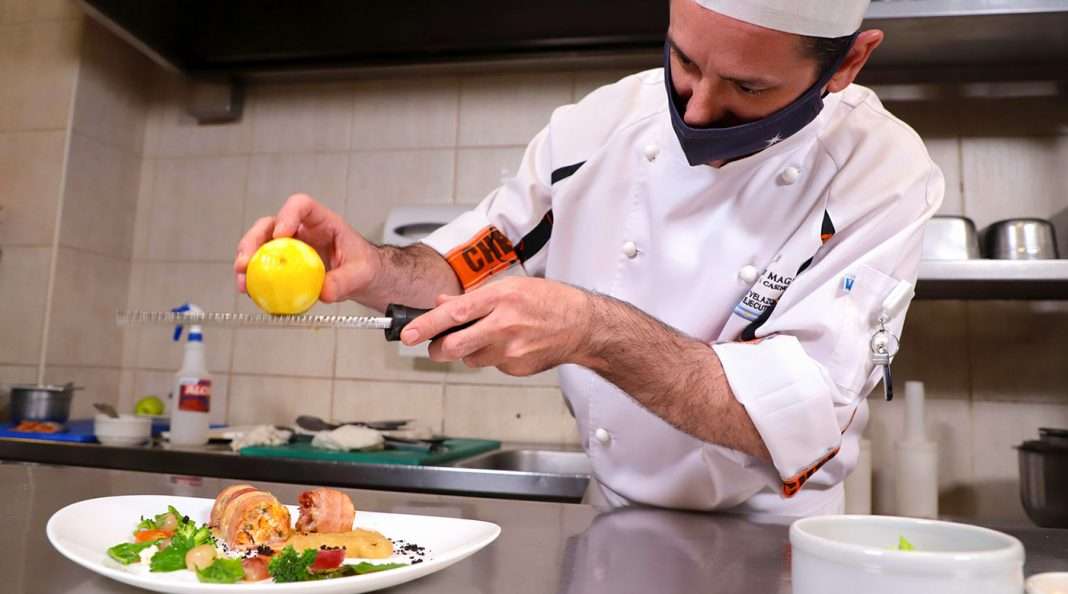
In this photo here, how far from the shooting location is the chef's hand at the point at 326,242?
1.07 meters

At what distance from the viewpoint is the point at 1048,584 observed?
0.59m

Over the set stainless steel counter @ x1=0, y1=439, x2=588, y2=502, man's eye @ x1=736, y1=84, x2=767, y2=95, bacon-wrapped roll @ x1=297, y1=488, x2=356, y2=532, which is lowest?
stainless steel counter @ x1=0, y1=439, x2=588, y2=502

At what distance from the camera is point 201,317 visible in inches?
30.8

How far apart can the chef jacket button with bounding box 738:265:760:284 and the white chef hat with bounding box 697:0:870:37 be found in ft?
1.11

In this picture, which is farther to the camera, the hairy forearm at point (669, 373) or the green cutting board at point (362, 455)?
the green cutting board at point (362, 455)

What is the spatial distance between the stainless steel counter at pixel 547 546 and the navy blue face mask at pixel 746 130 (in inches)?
19.7

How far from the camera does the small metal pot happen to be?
2.18 metres

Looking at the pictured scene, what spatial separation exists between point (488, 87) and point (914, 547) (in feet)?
7.22

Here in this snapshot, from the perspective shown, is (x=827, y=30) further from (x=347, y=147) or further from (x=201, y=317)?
(x=347, y=147)

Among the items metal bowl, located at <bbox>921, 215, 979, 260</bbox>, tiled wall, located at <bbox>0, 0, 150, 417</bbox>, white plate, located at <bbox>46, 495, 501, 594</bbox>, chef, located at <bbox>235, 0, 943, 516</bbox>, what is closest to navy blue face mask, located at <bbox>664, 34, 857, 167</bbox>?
chef, located at <bbox>235, 0, 943, 516</bbox>

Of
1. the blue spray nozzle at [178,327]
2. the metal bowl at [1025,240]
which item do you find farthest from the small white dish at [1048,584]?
the blue spray nozzle at [178,327]

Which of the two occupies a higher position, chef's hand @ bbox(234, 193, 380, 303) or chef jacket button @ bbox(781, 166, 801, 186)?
chef jacket button @ bbox(781, 166, 801, 186)

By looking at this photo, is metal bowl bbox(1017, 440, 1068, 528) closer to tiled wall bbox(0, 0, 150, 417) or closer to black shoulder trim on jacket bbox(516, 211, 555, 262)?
black shoulder trim on jacket bbox(516, 211, 555, 262)

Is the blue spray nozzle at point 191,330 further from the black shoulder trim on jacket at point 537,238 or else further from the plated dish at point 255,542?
the plated dish at point 255,542
